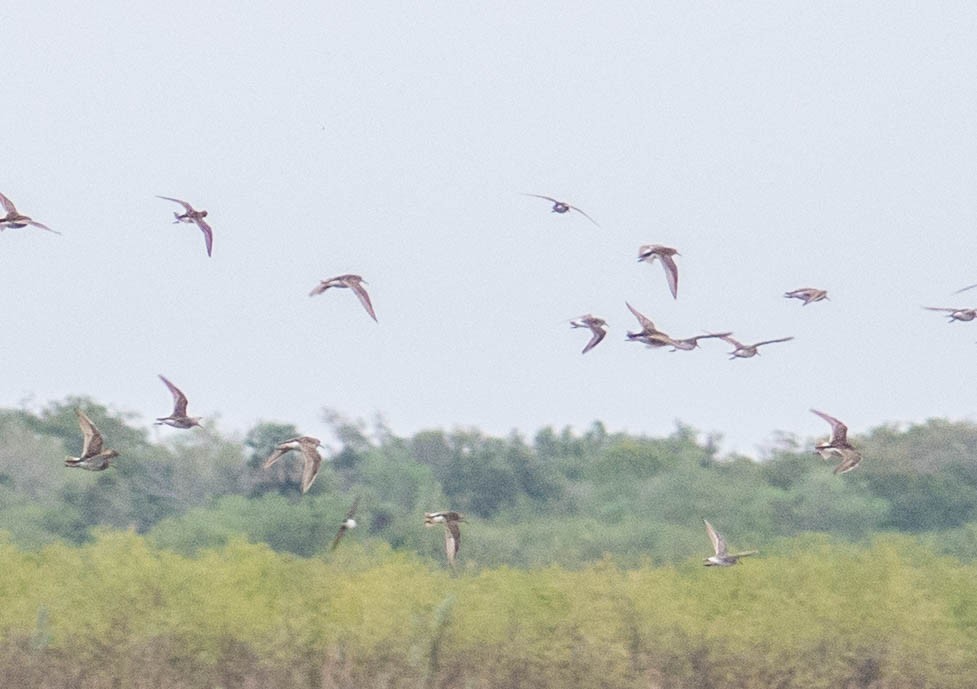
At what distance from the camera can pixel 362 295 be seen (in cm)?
2009

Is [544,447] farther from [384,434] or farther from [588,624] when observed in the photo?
[588,624]

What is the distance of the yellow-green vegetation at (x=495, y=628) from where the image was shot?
3297 cm

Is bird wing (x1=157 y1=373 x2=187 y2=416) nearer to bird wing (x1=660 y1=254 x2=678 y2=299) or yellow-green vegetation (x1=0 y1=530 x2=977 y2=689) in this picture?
bird wing (x1=660 y1=254 x2=678 y2=299)

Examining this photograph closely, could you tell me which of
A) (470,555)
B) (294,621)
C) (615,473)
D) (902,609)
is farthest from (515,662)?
(615,473)

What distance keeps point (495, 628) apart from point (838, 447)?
14652 millimetres

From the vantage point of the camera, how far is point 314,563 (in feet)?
121

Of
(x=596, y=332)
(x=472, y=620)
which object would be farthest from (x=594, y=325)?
(x=472, y=620)

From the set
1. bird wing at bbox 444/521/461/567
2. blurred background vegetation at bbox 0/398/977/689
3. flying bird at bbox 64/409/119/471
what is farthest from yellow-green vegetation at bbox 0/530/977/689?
flying bird at bbox 64/409/119/471

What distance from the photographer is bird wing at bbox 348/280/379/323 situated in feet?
65.3

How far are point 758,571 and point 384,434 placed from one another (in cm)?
5570

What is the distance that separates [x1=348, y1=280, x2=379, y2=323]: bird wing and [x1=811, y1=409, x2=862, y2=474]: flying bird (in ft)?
14.6

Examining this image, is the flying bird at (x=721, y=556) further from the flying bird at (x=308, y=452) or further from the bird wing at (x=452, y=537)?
the flying bird at (x=308, y=452)

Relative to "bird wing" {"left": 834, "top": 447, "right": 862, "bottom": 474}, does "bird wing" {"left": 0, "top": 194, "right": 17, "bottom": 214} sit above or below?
above

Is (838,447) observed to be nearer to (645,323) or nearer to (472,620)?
(645,323)
